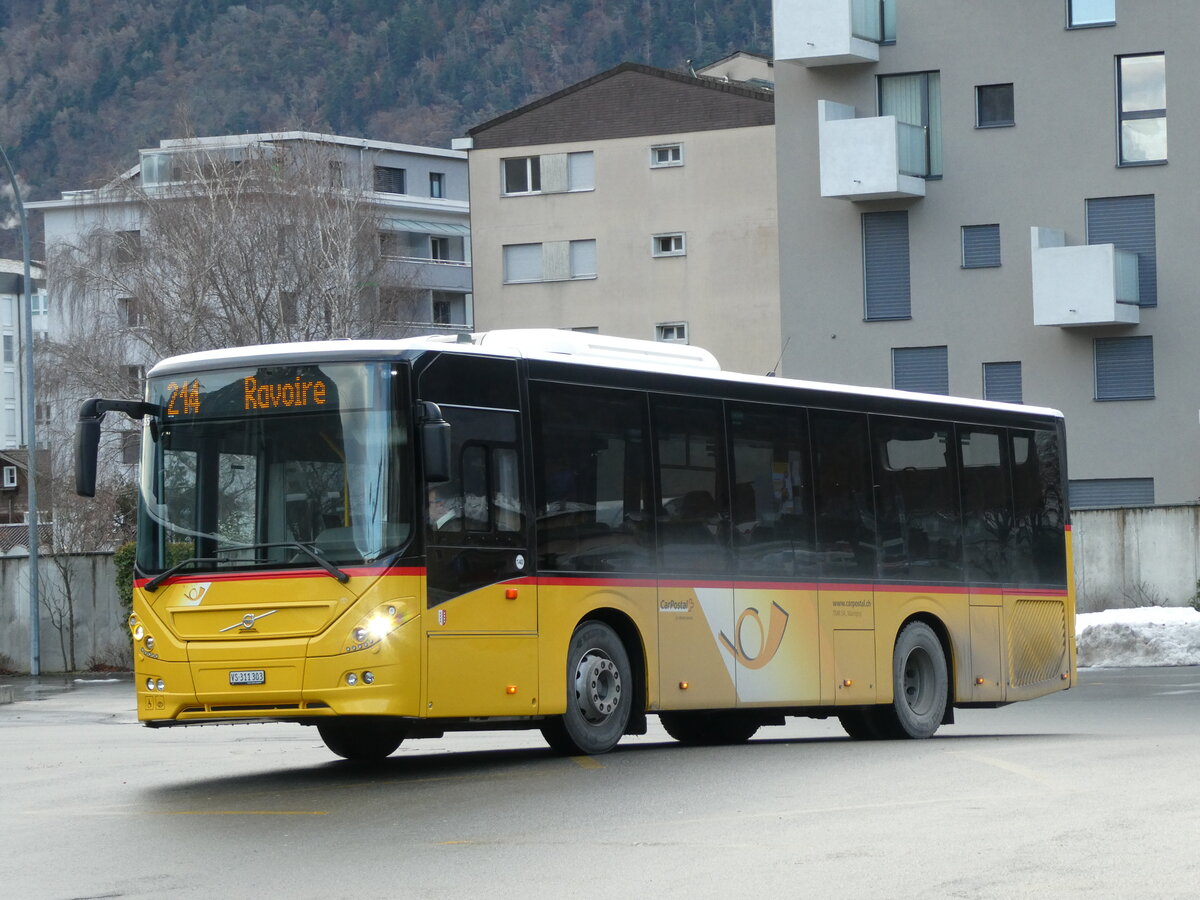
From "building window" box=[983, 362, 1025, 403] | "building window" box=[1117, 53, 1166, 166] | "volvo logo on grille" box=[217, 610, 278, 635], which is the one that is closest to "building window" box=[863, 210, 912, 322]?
"building window" box=[983, 362, 1025, 403]

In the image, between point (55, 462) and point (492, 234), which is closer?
point (55, 462)

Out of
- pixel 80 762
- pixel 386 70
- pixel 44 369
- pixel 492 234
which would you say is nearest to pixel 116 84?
pixel 386 70

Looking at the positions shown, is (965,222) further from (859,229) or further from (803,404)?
(803,404)

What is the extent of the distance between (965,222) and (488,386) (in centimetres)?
3661

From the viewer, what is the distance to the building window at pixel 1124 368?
47.8 metres

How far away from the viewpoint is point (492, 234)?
68.9 meters

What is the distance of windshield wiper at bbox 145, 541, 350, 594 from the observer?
1362 cm

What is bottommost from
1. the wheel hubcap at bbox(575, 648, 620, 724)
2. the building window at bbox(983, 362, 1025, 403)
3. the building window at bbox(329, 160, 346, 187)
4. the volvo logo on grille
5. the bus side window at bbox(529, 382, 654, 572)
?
the wheel hubcap at bbox(575, 648, 620, 724)

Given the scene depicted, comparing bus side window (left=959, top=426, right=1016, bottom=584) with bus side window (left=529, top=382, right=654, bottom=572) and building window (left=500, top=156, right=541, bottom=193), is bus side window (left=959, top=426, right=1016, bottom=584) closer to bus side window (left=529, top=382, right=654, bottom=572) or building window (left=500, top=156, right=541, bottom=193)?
bus side window (left=529, top=382, right=654, bottom=572)

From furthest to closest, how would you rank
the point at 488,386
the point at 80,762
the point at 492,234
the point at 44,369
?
the point at 492,234
the point at 44,369
the point at 80,762
the point at 488,386

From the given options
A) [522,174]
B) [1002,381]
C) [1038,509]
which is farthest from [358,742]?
[522,174]

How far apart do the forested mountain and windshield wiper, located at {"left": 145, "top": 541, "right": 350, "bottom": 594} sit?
509ft

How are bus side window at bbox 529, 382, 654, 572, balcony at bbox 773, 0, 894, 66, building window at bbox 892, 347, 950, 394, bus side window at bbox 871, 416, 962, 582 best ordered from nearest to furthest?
1. bus side window at bbox 529, 382, 654, 572
2. bus side window at bbox 871, 416, 962, 582
3. balcony at bbox 773, 0, 894, 66
4. building window at bbox 892, 347, 950, 394

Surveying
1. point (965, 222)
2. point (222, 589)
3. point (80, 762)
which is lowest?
point (80, 762)
